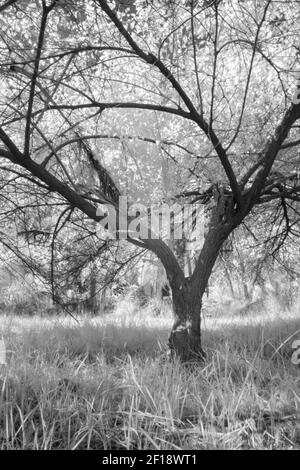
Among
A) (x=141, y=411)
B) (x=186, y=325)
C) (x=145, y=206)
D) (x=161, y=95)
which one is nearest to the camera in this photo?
(x=141, y=411)

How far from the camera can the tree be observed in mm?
2771

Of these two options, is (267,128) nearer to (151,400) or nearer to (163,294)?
(151,400)

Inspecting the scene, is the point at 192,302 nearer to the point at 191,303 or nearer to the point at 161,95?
the point at 191,303

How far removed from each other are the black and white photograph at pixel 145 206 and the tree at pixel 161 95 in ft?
0.06

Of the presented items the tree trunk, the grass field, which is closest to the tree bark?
the tree trunk

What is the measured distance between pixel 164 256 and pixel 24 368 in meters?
1.32

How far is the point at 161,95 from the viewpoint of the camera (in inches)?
107

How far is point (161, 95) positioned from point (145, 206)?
145 cm

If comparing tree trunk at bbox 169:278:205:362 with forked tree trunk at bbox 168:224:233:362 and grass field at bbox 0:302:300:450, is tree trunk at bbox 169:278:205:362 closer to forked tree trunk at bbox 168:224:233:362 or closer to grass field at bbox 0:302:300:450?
forked tree trunk at bbox 168:224:233:362

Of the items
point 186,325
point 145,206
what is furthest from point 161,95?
point 186,325

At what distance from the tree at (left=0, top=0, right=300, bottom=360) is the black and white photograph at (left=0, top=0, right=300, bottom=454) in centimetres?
2

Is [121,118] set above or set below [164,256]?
above

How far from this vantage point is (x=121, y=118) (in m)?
5.39
